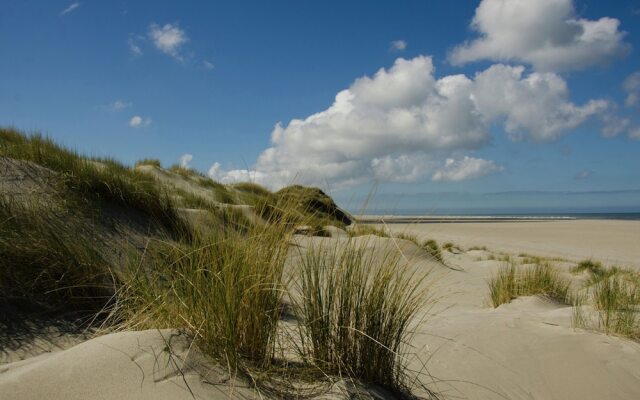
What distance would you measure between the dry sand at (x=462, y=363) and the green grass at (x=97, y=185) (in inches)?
103

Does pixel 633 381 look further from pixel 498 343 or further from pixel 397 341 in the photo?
pixel 397 341

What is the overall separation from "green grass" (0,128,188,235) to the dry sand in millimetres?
2625

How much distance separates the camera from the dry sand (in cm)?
186

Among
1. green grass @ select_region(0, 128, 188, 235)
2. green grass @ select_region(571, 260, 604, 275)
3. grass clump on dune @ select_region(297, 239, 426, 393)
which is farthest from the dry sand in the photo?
green grass @ select_region(571, 260, 604, 275)

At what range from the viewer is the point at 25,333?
9.28ft

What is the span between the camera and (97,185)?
532 centimetres

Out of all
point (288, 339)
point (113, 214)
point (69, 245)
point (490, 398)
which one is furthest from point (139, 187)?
point (490, 398)

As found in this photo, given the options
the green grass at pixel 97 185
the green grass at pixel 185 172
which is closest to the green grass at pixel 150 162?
the green grass at pixel 185 172

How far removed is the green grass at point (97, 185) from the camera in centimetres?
510

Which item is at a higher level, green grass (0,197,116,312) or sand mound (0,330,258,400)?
green grass (0,197,116,312)

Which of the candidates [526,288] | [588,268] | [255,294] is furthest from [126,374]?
[588,268]

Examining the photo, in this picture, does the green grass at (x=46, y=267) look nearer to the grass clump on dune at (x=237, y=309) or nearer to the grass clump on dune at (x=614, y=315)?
the grass clump on dune at (x=237, y=309)

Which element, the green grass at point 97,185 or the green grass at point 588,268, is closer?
the green grass at point 97,185

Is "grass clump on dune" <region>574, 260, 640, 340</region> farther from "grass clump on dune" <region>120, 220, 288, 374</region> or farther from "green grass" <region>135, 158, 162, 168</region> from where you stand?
"green grass" <region>135, 158, 162, 168</region>
